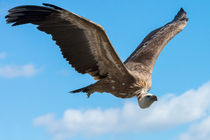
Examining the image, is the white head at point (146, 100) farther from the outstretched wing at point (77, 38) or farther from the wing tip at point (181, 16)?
the wing tip at point (181, 16)

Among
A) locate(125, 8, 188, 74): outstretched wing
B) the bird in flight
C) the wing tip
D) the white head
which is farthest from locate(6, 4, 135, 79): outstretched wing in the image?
the wing tip

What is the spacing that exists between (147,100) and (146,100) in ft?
0.08

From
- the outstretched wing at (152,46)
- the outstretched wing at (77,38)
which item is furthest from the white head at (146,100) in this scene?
the outstretched wing at (152,46)

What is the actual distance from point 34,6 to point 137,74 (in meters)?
2.78

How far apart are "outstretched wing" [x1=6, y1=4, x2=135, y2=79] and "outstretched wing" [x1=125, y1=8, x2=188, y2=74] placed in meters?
1.03

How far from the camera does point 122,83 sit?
8.75m

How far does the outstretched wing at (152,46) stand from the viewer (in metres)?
10.0

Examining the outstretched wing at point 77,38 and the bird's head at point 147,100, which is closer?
the outstretched wing at point 77,38

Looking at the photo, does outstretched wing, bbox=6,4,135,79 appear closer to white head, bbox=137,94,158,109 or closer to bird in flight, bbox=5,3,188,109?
bird in flight, bbox=5,3,188,109

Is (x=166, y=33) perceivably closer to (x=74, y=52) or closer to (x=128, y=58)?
(x=128, y=58)

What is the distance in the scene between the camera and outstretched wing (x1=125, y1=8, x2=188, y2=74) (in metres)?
10.0

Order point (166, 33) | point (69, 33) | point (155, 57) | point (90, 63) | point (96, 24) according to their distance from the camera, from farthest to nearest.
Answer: point (166, 33) → point (155, 57) → point (90, 63) → point (69, 33) → point (96, 24)

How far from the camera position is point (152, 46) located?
11.3 m

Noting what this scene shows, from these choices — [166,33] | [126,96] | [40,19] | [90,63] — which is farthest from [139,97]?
[166,33]
